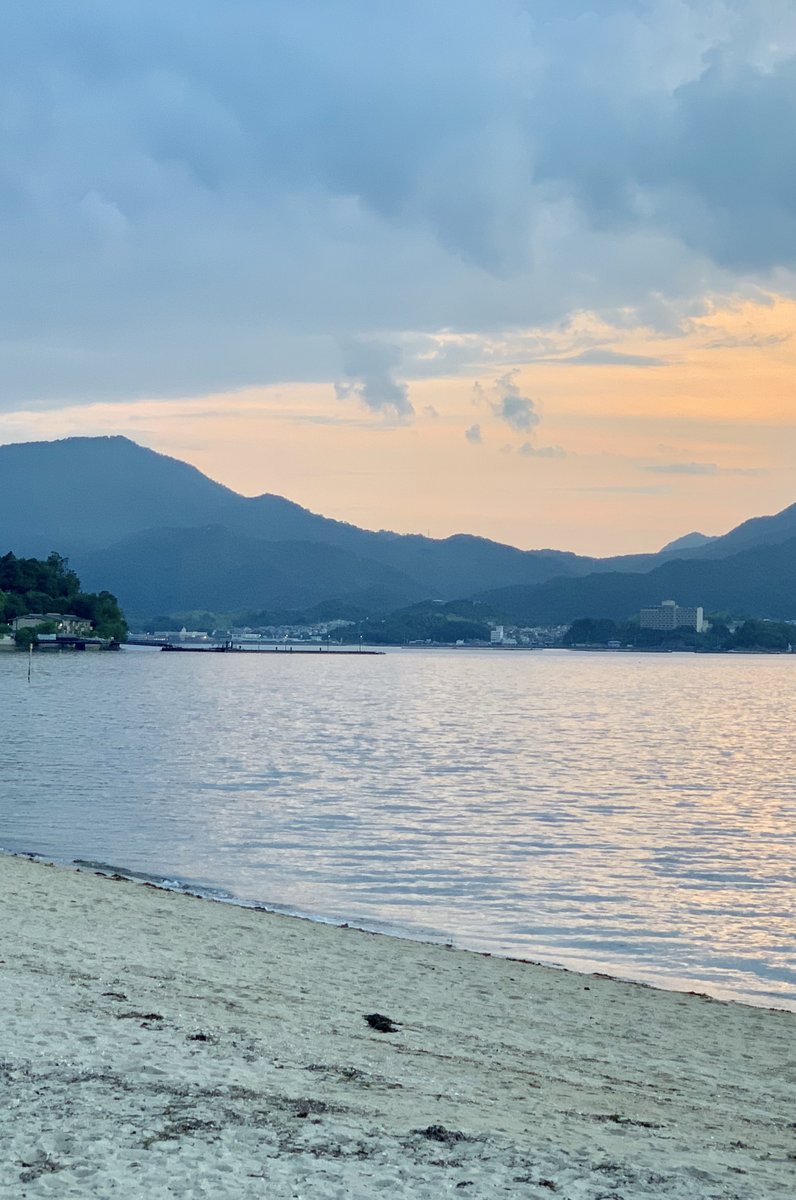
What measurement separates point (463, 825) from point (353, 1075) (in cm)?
2078

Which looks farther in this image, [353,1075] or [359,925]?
[359,925]

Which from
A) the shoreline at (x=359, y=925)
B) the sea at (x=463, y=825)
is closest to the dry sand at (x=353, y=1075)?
the shoreline at (x=359, y=925)

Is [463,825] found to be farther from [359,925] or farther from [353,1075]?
[353,1075]

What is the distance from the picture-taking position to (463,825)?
96.6ft

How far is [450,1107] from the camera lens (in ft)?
26.9

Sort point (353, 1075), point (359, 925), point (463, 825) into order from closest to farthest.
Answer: point (353, 1075)
point (359, 925)
point (463, 825)

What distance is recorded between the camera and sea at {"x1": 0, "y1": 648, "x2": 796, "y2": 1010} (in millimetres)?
18531

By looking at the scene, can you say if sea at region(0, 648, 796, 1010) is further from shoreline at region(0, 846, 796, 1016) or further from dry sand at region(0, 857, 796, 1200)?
dry sand at region(0, 857, 796, 1200)

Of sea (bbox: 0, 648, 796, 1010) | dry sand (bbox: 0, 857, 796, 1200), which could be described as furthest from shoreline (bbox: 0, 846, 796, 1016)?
dry sand (bbox: 0, 857, 796, 1200)

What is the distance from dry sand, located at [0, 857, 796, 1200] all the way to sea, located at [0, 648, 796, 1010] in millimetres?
3156

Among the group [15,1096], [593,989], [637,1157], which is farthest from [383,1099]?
[593,989]

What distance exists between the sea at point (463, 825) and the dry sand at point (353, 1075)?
3156 millimetres

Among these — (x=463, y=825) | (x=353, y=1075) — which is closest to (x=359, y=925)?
(x=353, y=1075)

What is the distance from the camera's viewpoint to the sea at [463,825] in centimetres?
1853
